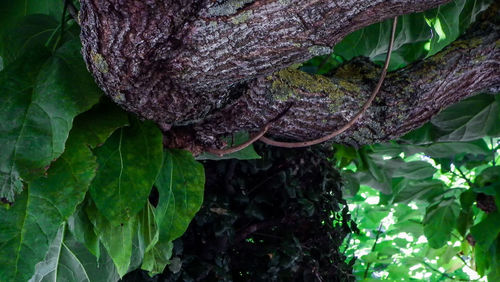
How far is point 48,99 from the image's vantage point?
74cm

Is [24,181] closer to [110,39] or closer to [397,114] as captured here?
[110,39]

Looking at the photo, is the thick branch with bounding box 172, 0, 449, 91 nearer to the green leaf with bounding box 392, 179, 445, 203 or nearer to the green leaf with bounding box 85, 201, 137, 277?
the green leaf with bounding box 85, 201, 137, 277

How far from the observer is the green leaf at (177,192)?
0.88 m

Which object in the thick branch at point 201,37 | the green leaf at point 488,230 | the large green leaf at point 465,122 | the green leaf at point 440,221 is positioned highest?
the thick branch at point 201,37

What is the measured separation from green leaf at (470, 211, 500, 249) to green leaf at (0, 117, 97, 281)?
153cm

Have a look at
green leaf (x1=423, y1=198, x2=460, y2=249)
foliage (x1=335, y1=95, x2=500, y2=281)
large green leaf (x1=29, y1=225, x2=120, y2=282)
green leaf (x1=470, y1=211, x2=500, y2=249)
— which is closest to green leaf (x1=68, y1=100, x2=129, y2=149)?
large green leaf (x1=29, y1=225, x2=120, y2=282)

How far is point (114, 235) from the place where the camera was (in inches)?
32.9

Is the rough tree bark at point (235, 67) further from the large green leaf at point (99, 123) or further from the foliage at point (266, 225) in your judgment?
the foliage at point (266, 225)

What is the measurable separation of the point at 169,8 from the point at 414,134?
4.26 feet

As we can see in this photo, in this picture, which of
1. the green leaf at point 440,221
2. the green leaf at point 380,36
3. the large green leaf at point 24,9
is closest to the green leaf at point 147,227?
the large green leaf at point 24,9

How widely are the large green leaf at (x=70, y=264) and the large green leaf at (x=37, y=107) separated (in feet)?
0.84

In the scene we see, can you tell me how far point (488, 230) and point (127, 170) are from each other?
4.89 feet

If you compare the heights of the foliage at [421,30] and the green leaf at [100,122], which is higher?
the foliage at [421,30]

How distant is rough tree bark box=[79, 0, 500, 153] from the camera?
65cm
